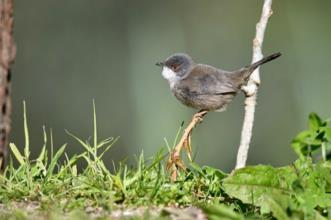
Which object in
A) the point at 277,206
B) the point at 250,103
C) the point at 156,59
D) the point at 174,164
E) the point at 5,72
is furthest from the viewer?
the point at 156,59

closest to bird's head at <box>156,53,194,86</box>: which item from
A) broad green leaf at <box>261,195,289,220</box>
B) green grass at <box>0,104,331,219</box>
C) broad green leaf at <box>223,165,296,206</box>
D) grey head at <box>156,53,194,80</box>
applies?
grey head at <box>156,53,194,80</box>

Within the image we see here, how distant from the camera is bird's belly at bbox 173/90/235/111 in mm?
6488

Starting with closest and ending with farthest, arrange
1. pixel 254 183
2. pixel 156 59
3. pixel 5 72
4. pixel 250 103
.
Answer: pixel 254 183 < pixel 250 103 < pixel 5 72 < pixel 156 59

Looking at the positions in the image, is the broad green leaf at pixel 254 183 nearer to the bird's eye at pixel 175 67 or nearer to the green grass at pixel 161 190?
the green grass at pixel 161 190

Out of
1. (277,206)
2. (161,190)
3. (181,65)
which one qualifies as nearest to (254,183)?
(277,206)

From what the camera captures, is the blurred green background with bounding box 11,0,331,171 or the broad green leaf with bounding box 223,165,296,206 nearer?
the broad green leaf with bounding box 223,165,296,206

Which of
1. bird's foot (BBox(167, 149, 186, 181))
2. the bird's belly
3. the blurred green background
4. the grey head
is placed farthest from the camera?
the blurred green background

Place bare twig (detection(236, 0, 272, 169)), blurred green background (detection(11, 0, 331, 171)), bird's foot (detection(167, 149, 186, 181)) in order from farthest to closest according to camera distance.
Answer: blurred green background (detection(11, 0, 331, 171))
bare twig (detection(236, 0, 272, 169))
bird's foot (detection(167, 149, 186, 181))

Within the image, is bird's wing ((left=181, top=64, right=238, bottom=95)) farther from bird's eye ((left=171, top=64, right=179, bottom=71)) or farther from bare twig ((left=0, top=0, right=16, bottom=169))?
bare twig ((left=0, top=0, right=16, bottom=169))

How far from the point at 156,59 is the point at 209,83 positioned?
1.99m

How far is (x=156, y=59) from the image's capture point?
8.50m

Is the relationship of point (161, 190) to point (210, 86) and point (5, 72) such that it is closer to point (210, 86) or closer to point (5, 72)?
point (210, 86)

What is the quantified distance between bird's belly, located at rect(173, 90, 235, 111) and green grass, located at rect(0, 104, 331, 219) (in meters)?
1.28

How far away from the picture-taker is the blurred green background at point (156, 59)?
27.2 feet
